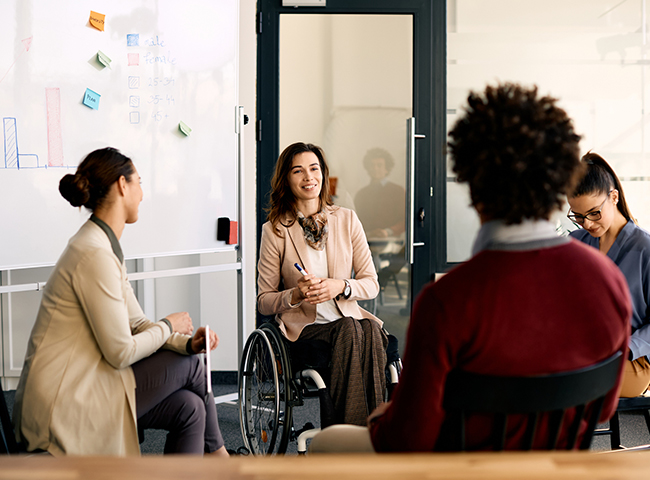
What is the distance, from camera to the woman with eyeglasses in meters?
1.81

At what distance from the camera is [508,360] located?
923mm

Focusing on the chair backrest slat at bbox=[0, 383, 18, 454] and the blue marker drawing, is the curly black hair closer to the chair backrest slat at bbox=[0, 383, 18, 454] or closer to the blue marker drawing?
the chair backrest slat at bbox=[0, 383, 18, 454]

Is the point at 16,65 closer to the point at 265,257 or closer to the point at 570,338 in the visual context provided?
the point at 265,257

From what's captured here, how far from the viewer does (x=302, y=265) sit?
2.35m

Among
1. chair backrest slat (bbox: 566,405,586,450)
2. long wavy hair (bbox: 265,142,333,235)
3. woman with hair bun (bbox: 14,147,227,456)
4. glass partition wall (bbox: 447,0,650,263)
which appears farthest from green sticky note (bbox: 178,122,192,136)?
chair backrest slat (bbox: 566,405,586,450)

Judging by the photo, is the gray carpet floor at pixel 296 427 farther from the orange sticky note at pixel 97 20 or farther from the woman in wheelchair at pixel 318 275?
the orange sticky note at pixel 97 20

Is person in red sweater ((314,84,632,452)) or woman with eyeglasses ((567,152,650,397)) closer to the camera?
person in red sweater ((314,84,632,452))

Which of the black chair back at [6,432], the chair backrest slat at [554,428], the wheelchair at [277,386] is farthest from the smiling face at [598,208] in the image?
the black chair back at [6,432]

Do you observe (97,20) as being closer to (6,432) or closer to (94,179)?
(94,179)

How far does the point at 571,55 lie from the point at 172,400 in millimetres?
2885

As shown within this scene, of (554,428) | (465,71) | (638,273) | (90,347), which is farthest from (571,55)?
(90,347)

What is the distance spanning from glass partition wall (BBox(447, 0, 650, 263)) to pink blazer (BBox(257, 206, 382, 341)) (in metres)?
1.30

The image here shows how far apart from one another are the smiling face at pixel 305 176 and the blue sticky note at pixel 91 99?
2.76 feet

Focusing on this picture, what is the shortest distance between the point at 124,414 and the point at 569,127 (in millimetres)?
1341
